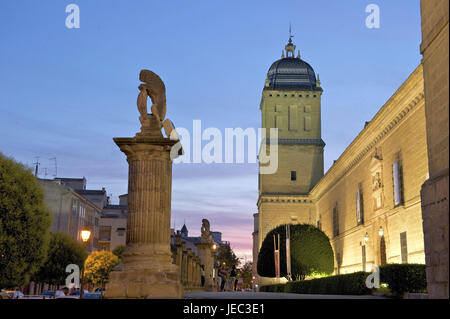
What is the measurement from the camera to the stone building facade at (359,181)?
25453 millimetres

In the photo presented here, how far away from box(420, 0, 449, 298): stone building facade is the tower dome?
57271mm

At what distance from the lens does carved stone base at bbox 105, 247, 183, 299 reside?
10.4 m

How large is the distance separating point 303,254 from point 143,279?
35.0m

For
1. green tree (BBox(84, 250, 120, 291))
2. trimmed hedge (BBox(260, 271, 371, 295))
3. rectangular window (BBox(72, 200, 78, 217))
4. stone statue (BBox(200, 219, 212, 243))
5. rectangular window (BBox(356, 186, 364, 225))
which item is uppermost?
rectangular window (BBox(72, 200, 78, 217))

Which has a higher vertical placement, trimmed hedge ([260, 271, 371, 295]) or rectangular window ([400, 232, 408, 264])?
rectangular window ([400, 232, 408, 264])

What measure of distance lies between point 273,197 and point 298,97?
13.1m

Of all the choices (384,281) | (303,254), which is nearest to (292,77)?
(303,254)

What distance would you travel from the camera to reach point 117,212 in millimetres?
86438

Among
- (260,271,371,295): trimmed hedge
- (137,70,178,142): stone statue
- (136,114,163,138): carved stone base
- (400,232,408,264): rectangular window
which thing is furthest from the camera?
(400,232,408,264): rectangular window

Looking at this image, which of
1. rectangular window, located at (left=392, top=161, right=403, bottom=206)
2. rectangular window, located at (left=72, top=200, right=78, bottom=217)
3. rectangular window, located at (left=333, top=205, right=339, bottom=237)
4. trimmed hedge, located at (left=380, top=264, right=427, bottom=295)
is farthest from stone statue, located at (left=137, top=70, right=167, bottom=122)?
rectangular window, located at (left=72, top=200, right=78, bottom=217)

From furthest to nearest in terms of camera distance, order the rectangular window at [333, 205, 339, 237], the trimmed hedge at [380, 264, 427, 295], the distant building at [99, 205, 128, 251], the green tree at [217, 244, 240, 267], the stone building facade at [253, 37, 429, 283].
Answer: the green tree at [217, 244, 240, 267]
the distant building at [99, 205, 128, 251]
the rectangular window at [333, 205, 339, 237]
the stone building facade at [253, 37, 429, 283]
the trimmed hedge at [380, 264, 427, 295]

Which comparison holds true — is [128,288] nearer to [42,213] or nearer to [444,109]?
[444,109]

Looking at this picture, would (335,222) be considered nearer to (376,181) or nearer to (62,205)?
(376,181)

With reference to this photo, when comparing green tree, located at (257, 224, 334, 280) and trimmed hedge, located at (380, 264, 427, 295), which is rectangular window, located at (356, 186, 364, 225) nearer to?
green tree, located at (257, 224, 334, 280)
